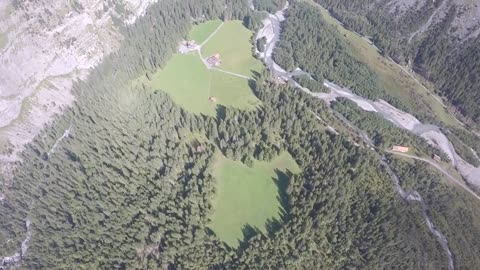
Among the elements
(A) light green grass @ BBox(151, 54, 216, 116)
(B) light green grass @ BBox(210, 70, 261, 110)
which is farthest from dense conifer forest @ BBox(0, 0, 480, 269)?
(A) light green grass @ BBox(151, 54, 216, 116)

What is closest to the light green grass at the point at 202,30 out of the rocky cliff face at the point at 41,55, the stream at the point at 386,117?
the stream at the point at 386,117

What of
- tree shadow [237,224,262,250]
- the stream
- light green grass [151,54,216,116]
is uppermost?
the stream

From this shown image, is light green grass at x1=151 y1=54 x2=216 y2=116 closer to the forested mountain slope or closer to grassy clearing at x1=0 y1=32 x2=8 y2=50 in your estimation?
grassy clearing at x1=0 y1=32 x2=8 y2=50

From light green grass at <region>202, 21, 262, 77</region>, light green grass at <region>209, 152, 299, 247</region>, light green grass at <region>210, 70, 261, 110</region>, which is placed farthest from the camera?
light green grass at <region>202, 21, 262, 77</region>

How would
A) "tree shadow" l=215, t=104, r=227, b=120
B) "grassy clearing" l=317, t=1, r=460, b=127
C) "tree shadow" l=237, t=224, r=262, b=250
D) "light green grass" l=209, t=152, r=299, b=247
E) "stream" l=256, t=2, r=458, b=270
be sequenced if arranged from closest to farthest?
1. "tree shadow" l=237, t=224, r=262, b=250
2. "light green grass" l=209, t=152, r=299, b=247
3. "stream" l=256, t=2, r=458, b=270
4. "tree shadow" l=215, t=104, r=227, b=120
5. "grassy clearing" l=317, t=1, r=460, b=127

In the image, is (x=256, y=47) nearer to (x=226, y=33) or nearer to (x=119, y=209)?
(x=226, y=33)

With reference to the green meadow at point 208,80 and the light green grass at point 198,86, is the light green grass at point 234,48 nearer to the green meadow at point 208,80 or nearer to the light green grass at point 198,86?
the green meadow at point 208,80

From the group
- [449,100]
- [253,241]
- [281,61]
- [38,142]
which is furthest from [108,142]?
[449,100]
